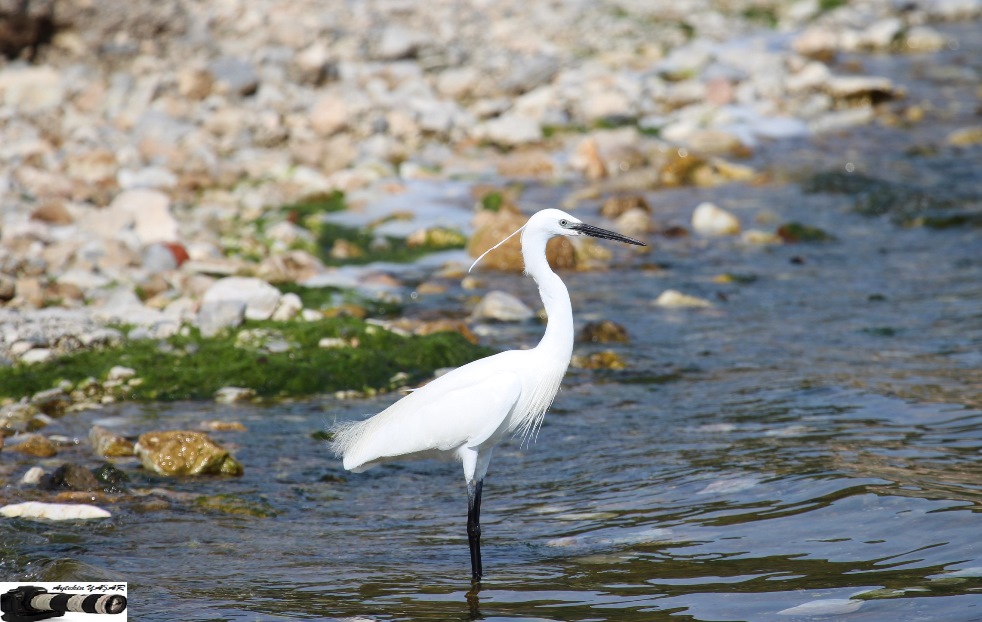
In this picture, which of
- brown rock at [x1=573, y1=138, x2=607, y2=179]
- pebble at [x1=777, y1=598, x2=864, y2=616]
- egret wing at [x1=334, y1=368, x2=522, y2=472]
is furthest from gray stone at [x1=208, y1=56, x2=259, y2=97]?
pebble at [x1=777, y1=598, x2=864, y2=616]

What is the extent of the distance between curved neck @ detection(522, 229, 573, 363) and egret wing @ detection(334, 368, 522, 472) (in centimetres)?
21

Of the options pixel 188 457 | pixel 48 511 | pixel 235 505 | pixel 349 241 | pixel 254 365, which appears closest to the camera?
pixel 48 511

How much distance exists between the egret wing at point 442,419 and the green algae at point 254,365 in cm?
225

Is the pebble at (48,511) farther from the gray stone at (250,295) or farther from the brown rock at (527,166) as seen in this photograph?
the brown rock at (527,166)

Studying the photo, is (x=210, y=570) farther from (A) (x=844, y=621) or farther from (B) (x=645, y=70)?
(B) (x=645, y=70)

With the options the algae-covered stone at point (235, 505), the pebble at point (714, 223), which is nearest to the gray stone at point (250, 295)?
the algae-covered stone at point (235, 505)

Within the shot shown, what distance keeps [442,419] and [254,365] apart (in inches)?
113

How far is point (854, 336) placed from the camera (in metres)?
8.25

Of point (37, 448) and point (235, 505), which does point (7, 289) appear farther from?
point (235, 505)

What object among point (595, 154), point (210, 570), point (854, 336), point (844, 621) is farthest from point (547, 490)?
point (595, 154)

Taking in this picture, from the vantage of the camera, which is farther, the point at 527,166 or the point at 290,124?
the point at 290,124

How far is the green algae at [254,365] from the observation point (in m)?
7.34

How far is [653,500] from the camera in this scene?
5551 mm

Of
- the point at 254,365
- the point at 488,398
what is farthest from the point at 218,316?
the point at 488,398
